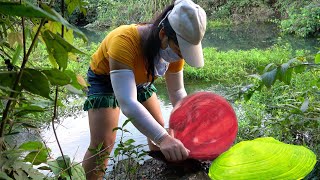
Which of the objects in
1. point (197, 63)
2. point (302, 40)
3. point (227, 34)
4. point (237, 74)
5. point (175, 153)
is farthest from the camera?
point (227, 34)

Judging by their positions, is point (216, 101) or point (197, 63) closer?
point (216, 101)

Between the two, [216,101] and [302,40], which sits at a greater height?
[216,101]

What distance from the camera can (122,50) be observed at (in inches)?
64.6

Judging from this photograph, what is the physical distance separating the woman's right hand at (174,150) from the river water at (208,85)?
0.36m

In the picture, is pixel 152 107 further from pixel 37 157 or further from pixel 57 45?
pixel 57 45

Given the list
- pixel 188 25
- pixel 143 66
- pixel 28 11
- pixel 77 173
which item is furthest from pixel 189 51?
pixel 28 11

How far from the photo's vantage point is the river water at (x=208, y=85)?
3.23 m

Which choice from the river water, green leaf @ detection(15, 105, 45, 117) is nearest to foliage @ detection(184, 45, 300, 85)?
the river water

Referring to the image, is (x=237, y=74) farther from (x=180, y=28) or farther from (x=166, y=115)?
(x=180, y=28)

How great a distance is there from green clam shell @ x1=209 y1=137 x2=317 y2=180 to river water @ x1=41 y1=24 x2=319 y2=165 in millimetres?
616

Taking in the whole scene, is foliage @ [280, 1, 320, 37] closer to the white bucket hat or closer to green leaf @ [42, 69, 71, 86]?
the white bucket hat

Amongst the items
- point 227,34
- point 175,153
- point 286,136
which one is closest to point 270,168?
point 175,153

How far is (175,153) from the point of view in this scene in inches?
55.9

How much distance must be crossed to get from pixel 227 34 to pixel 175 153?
11491 millimetres
